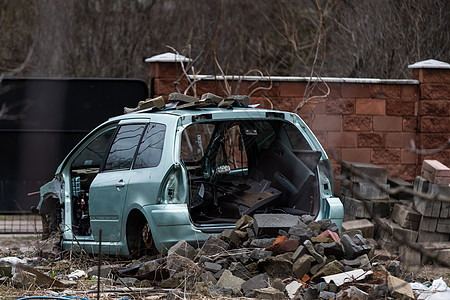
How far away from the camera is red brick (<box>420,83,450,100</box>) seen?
1188 cm

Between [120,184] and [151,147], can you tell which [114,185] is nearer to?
[120,184]

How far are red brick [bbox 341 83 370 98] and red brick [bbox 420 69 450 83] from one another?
91 cm

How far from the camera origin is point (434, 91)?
11.9 metres

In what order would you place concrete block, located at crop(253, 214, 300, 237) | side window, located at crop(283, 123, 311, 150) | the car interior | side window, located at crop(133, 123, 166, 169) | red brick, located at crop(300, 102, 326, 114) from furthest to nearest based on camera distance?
red brick, located at crop(300, 102, 326, 114), side window, located at crop(283, 123, 311, 150), the car interior, side window, located at crop(133, 123, 166, 169), concrete block, located at crop(253, 214, 300, 237)

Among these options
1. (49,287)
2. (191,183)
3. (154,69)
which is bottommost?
(49,287)

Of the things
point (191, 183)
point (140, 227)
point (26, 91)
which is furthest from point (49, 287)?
point (26, 91)

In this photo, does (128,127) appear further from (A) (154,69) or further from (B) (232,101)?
(A) (154,69)

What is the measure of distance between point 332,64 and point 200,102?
429 inches

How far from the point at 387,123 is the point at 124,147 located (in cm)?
543

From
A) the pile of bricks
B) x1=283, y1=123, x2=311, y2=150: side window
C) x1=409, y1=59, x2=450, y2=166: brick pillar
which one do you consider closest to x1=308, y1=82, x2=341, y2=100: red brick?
x1=409, y1=59, x2=450, y2=166: brick pillar

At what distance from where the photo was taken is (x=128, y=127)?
26.3ft

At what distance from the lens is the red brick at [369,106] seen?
11.9 metres

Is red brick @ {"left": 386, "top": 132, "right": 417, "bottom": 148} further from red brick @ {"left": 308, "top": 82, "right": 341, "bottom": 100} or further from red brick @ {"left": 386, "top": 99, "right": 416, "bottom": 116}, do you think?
red brick @ {"left": 308, "top": 82, "right": 341, "bottom": 100}

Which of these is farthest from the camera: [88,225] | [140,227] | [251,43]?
[251,43]
